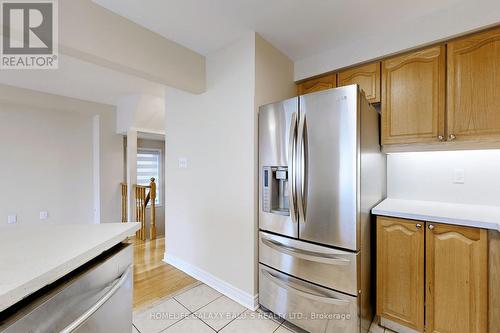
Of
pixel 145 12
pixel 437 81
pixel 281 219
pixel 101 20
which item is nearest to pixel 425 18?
pixel 437 81

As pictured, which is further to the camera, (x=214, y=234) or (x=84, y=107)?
(x=84, y=107)

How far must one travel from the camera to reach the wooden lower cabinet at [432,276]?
1395 millimetres

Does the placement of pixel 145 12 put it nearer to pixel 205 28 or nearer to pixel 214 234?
pixel 205 28

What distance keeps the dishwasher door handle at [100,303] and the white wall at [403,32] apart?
236 cm

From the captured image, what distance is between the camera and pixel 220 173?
2320mm

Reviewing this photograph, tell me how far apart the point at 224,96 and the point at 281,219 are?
1317 millimetres

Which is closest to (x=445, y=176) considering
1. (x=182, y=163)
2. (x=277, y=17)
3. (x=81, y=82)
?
(x=277, y=17)

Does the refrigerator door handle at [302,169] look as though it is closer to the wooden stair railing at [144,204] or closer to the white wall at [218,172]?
the white wall at [218,172]

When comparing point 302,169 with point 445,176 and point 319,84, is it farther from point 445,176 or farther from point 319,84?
point 445,176

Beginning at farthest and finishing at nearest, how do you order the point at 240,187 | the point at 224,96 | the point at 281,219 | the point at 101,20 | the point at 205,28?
the point at 224,96
the point at 240,187
the point at 205,28
the point at 281,219
the point at 101,20

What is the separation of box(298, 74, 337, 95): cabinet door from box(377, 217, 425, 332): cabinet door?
1395mm

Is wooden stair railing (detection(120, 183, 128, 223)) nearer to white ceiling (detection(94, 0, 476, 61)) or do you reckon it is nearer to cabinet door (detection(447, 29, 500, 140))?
white ceiling (detection(94, 0, 476, 61))

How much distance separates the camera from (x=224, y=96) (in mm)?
2283

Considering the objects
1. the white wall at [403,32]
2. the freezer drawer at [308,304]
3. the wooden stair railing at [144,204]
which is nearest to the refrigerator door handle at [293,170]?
the freezer drawer at [308,304]
